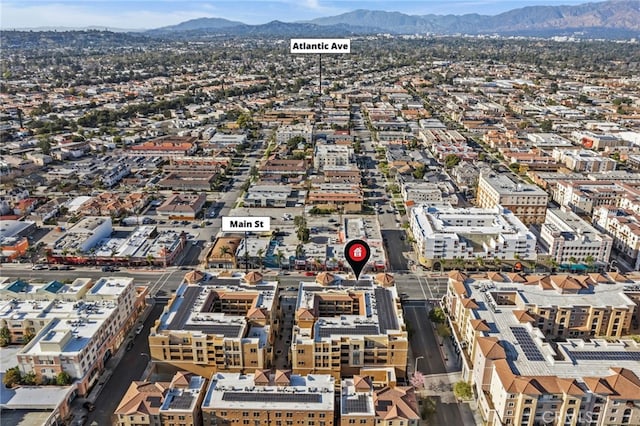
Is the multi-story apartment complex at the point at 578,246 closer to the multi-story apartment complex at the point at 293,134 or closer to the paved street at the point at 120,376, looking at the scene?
A: the paved street at the point at 120,376

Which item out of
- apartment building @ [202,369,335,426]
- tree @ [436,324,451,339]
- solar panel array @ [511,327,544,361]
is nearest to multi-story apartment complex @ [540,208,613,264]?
tree @ [436,324,451,339]

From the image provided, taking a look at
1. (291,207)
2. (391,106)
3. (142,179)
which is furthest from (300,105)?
(291,207)

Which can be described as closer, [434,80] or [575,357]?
[575,357]

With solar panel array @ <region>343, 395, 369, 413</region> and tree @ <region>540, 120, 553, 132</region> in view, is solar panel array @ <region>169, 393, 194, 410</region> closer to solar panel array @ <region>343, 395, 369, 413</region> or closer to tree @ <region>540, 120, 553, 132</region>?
solar panel array @ <region>343, 395, 369, 413</region>

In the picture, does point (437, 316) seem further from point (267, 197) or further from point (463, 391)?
point (267, 197)

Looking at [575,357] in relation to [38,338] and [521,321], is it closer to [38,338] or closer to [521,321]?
[521,321]

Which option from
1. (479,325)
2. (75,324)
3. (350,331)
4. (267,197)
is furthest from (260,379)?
(267,197)
